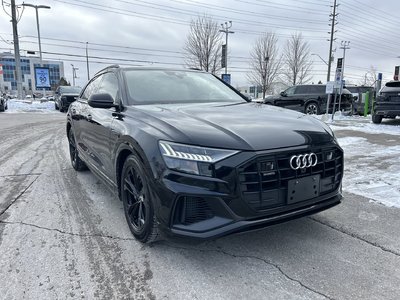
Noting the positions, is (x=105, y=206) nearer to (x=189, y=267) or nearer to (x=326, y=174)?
(x=189, y=267)

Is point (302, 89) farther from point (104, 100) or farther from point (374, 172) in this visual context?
point (104, 100)

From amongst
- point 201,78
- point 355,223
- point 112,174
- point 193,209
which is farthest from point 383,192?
point 112,174

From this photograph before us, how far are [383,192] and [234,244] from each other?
103 inches

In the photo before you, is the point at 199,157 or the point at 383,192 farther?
the point at 383,192

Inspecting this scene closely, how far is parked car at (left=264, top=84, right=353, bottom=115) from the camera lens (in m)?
17.0

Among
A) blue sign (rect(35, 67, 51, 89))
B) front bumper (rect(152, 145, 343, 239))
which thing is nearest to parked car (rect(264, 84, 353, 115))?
front bumper (rect(152, 145, 343, 239))

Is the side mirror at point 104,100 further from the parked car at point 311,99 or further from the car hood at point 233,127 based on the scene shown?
the parked car at point 311,99

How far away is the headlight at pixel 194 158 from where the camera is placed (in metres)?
2.45

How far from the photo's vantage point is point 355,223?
3580 millimetres

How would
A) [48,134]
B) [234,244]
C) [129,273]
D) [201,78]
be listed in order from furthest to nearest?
[48,134] → [201,78] → [234,244] → [129,273]

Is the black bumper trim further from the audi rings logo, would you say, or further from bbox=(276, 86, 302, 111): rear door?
bbox=(276, 86, 302, 111): rear door

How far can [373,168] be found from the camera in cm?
588

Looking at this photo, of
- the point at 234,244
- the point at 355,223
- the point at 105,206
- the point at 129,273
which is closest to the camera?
the point at 129,273

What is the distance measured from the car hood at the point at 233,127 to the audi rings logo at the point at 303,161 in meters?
0.10
